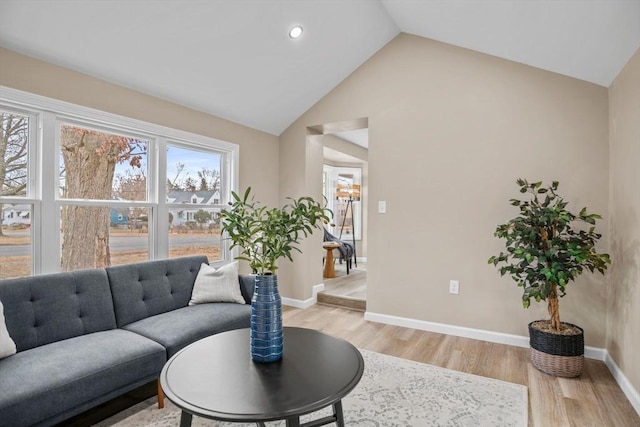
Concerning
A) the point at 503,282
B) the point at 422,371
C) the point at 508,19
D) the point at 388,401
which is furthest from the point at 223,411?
the point at 508,19

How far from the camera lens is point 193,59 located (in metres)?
2.86

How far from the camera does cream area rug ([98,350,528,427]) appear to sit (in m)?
2.00

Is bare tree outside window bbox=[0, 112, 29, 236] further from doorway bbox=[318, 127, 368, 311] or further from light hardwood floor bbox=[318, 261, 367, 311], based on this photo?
doorway bbox=[318, 127, 368, 311]

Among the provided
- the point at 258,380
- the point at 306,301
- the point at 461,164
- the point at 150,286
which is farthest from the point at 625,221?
the point at 150,286

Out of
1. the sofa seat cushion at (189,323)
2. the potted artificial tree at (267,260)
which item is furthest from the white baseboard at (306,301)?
the potted artificial tree at (267,260)

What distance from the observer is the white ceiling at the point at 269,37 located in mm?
2174

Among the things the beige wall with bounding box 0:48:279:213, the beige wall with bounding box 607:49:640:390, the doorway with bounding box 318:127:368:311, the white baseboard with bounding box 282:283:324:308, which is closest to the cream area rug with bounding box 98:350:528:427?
the beige wall with bounding box 607:49:640:390

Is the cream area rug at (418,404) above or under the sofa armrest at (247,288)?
under

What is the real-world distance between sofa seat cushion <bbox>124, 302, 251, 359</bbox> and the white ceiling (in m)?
1.88

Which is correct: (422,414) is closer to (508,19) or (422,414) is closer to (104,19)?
(508,19)

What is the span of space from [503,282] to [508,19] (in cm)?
219

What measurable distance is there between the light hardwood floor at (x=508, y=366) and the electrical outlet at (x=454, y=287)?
44 centimetres

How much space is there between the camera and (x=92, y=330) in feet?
7.62

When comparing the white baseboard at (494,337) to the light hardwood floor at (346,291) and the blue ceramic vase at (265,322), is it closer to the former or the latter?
the light hardwood floor at (346,291)
